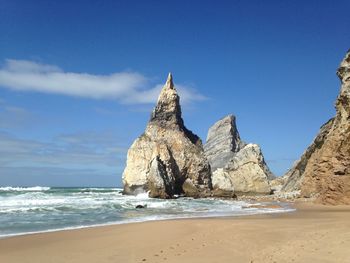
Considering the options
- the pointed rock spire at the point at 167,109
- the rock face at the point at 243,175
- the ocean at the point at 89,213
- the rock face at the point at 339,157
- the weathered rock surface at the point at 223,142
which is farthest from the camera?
the weathered rock surface at the point at 223,142

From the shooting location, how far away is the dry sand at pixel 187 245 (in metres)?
9.52

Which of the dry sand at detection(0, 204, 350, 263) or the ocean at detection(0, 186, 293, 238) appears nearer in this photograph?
the dry sand at detection(0, 204, 350, 263)

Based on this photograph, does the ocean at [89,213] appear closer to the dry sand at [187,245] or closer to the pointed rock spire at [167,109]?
the dry sand at [187,245]

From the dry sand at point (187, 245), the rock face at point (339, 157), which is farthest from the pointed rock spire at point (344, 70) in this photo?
the dry sand at point (187, 245)

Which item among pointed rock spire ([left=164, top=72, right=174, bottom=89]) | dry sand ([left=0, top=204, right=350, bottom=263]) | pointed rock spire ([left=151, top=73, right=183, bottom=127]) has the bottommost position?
dry sand ([left=0, top=204, right=350, bottom=263])

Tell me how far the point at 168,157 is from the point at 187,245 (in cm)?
3743

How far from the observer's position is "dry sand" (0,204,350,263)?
9.52 metres

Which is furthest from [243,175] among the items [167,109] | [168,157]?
[167,109]

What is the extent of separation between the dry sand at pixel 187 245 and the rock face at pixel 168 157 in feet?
103

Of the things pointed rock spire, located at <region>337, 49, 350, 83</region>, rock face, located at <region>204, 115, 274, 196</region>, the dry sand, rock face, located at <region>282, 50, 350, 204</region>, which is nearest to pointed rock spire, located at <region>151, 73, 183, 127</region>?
rock face, located at <region>204, 115, 274, 196</region>

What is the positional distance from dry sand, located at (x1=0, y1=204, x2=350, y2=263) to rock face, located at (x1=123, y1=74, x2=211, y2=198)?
103ft

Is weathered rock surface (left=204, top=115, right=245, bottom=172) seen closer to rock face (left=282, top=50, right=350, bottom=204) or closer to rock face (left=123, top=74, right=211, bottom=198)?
rock face (left=123, top=74, right=211, bottom=198)

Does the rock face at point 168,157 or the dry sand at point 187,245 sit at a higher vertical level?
the rock face at point 168,157

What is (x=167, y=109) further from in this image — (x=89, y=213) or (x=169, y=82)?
(x=89, y=213)
